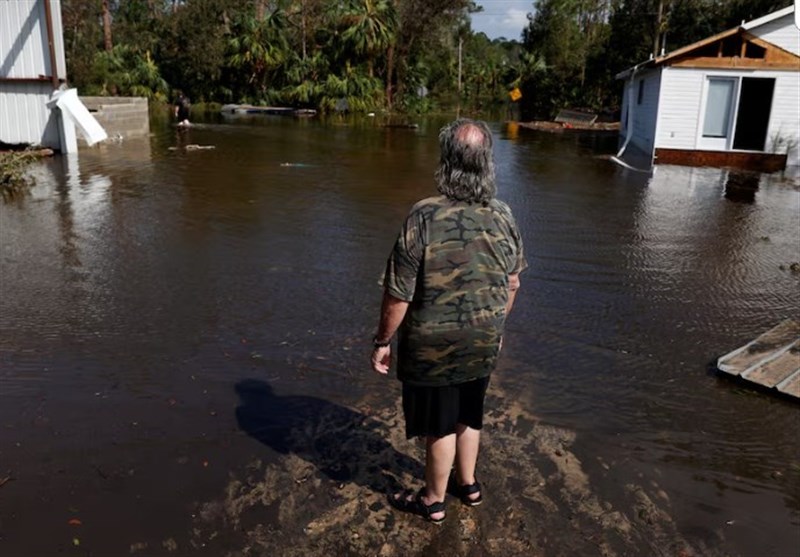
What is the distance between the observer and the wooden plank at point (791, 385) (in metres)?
4.52

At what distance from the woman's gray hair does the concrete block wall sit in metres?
19.1

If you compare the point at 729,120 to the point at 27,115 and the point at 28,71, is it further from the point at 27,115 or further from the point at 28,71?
the point at 27,115

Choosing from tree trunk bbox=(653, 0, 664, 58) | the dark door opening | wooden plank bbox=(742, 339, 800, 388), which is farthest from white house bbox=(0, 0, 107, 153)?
tree trunk bbox=(653, 0, 664, 58)

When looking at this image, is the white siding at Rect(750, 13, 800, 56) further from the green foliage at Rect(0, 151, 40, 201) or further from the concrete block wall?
the concrete block wall

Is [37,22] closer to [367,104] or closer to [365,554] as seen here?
[365,554]

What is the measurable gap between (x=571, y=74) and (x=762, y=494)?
135 ft

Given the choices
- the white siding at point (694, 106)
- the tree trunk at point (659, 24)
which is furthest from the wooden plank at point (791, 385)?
the tree trunk at point (659, 24)

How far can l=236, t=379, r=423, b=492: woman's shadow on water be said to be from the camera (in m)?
3.64

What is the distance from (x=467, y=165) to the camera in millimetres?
2781

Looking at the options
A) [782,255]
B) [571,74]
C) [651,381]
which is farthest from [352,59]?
[651,381]

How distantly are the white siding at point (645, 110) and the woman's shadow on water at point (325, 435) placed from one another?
1616cm

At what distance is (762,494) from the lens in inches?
142

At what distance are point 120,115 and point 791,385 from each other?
2027 centimetres

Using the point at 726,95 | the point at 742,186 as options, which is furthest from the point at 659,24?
the point at 742,186
